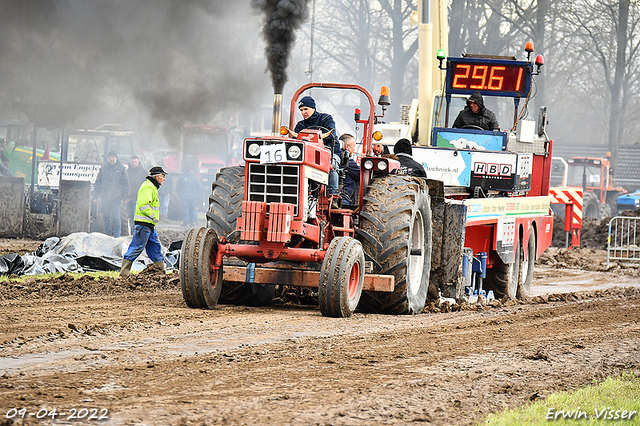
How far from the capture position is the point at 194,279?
8.38m

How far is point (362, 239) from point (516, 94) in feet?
19.0

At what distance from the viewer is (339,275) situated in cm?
796

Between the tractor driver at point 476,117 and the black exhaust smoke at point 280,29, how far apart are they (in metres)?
3.16

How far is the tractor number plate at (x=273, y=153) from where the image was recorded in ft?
26.8

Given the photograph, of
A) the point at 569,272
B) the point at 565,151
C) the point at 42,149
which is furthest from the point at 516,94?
the point at 565,151

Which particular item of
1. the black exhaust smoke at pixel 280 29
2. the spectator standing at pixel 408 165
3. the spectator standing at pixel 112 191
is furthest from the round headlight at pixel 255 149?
the spectator standing at pixel 112 191

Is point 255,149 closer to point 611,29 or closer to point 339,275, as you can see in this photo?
point 339,275

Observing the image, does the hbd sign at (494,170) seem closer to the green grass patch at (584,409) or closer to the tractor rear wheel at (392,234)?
the tractor rear wheel at (392,234)

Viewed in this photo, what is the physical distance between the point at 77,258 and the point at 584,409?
10.1 m

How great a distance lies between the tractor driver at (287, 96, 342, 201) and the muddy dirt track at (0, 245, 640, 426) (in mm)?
1383

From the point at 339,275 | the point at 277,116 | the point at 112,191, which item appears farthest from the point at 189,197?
the point at 339,275

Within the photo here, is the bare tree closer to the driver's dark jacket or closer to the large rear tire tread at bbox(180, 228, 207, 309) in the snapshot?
the driver's dark jacket

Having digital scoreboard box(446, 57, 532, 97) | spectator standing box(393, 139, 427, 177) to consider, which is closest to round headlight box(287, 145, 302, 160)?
spectator standing box(393, 139, 427, 177)

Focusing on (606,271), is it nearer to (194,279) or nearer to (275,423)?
(194,279)
